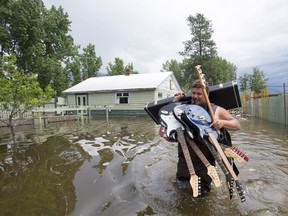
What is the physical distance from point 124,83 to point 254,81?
3113 centimetres

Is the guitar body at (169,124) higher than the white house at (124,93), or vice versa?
the white house at (124,93)

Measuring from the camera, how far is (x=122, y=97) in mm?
23203

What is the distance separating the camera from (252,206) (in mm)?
3271

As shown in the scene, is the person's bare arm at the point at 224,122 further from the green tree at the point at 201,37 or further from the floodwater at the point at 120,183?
the green tree at the point at 201,37

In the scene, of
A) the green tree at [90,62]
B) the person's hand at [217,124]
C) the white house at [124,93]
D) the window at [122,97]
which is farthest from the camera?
the green tree at [90,62]

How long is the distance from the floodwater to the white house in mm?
14734

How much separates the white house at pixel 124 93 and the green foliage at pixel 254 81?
80.5ft

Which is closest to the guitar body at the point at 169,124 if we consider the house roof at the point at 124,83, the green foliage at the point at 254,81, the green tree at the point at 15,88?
the green tree at the point at 15,88

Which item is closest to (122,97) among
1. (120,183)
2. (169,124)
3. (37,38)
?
(37,38)

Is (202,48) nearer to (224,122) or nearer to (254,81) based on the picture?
(254,81)

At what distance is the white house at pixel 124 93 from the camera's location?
2205cm

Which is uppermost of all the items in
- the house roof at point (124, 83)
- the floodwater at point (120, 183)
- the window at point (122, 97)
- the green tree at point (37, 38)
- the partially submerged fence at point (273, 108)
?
the green tree at point (37, 38)

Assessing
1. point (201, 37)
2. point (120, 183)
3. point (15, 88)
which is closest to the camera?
point (120, 183)

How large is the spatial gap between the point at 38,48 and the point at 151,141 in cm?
1725
